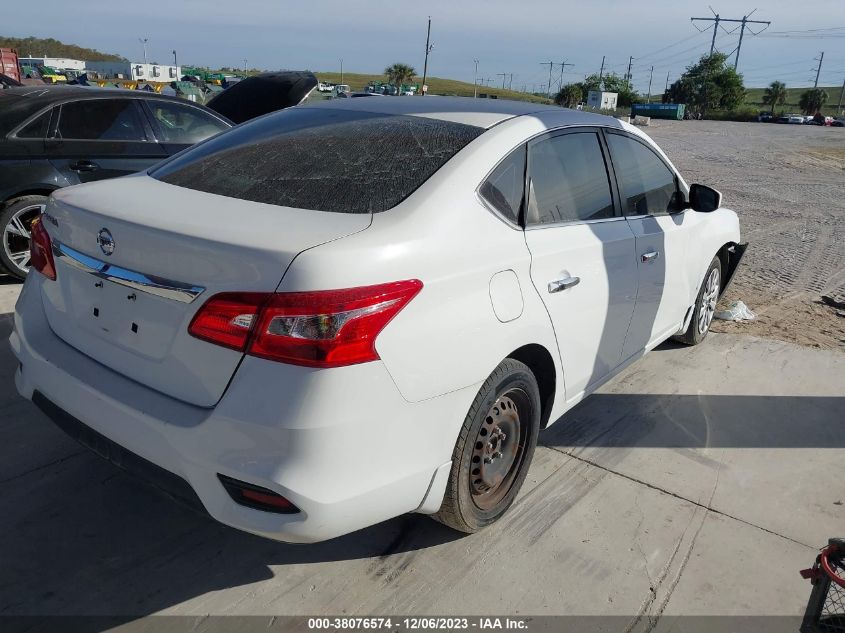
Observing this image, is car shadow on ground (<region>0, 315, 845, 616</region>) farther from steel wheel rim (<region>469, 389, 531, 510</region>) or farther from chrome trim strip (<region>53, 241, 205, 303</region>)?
chrome trim strip (<region>53, 241, 205, 303</region>)

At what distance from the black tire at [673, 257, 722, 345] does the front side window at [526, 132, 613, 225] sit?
1.78 m

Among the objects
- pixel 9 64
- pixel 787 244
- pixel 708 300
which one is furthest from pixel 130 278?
pixel 9 64

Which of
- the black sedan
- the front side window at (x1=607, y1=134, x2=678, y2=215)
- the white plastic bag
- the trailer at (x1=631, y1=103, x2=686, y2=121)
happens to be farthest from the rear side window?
the trailer at (x1=631, y1=103, x2=686, y2=121)

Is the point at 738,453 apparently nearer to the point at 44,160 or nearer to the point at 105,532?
the point at 105,532

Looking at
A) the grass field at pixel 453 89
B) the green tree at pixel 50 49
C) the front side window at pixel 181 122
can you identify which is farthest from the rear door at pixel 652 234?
the green tree at pixel 50 49

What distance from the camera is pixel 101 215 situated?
7.77 ft

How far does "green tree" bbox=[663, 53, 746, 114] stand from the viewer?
3839 inches

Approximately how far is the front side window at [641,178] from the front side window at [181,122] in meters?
4.32

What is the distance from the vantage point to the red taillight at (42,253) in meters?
2.62

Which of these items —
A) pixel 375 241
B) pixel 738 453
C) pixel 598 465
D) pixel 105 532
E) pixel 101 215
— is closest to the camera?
pixel 375 241

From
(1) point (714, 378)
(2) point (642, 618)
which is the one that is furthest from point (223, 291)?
(1) point (714, 378)

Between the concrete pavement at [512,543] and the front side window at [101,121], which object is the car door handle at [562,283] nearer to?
the concrete pavement at [512,543]

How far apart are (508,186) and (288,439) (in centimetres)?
137

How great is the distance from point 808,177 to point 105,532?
20.6 meters
